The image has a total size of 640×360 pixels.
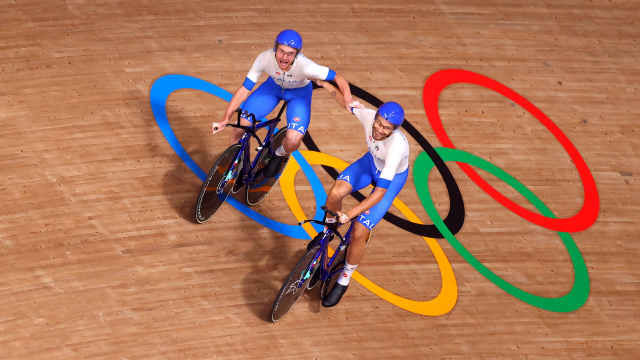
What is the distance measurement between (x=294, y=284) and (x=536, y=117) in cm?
391

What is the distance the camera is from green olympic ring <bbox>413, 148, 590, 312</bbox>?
4.88 metres

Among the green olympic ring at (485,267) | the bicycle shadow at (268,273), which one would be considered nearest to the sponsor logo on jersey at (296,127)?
the bicycle shadow at (268,273)

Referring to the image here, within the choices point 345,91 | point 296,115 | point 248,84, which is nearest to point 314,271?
point 296,115

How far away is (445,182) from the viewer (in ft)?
18.0

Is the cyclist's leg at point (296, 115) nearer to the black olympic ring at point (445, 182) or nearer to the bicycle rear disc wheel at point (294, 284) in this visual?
the bicycle rear disc wheel at point (294, 284)

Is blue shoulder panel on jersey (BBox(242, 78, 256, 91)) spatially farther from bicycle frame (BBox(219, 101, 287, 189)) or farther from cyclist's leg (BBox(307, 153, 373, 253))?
cyclist's leg (BBox(307, 153, 373, 253))

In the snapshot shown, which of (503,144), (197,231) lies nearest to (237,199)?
(197,231)

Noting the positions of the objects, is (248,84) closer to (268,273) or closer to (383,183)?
(383,183)

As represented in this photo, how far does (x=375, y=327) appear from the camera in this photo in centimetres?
435

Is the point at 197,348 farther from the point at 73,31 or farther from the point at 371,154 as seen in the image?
the point at 73,31

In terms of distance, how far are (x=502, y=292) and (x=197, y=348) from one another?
8.83ft

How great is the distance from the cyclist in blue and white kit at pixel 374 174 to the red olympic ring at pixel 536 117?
2083mm

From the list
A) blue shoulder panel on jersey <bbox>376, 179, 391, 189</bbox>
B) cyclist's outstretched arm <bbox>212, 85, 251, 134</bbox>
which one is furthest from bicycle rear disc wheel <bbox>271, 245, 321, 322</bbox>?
cyclist's outstretched arm <bbox>212, 85, 251, 134</bbox>

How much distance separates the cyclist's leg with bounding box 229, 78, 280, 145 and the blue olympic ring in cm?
81
